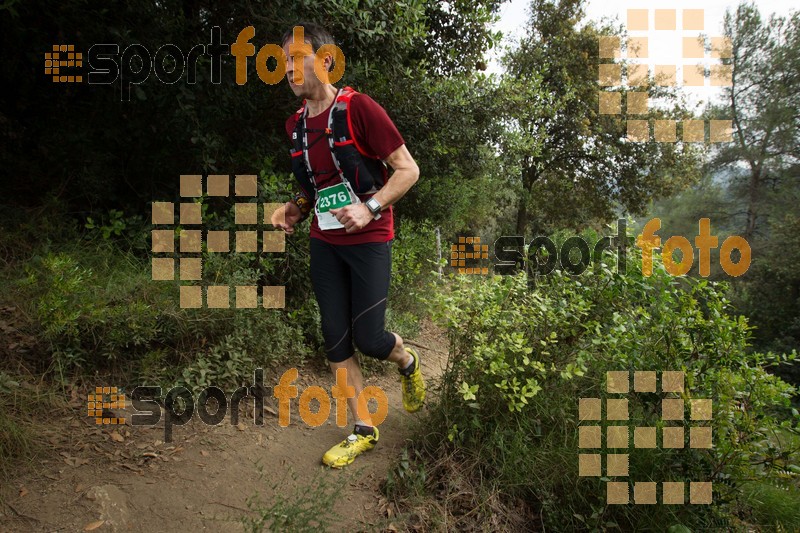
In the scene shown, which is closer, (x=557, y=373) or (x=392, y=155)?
(x=392, y=155)

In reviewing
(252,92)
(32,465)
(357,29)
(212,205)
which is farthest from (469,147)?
(32,465)

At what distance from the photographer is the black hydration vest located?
105 inches

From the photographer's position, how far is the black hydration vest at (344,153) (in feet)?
8.71

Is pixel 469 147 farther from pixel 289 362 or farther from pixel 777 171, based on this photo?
pixel 777 171

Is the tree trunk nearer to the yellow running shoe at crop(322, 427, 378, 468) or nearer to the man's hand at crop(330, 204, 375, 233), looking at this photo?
the yellow running shoe at crop(322, 427, 378, 468)

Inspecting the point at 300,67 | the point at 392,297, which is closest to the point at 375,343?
the point at 300,67

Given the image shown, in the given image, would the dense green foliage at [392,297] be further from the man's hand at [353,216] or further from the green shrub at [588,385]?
the man's hand at [353,216]

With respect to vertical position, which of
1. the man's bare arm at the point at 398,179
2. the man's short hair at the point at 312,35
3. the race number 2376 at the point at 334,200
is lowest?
the race number 2376 at the point at 334,200

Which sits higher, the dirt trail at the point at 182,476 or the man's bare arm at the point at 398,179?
the man's bare arm at the point at 398,179

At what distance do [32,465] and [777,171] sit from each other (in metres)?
28.6

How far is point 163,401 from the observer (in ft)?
11.4

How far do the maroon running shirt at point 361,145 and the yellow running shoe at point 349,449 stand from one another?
1.29 m

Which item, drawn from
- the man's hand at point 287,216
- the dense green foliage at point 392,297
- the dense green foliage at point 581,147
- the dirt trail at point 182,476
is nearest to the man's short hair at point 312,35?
the man's hand at point 287,216

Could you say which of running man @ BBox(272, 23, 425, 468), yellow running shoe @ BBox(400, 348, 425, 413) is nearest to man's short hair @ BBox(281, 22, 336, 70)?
running man @ BBox(272, 23, 425, 468)
